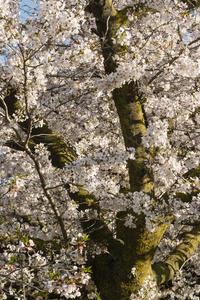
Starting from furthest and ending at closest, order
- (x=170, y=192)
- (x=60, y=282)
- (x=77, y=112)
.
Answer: (x=77, y=112)
(x=170, y=192)
(x=60, y=282)

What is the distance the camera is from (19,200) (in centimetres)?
662

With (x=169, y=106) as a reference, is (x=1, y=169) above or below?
above

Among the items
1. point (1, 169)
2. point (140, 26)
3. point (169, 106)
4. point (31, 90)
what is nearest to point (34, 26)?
point (31, 90)

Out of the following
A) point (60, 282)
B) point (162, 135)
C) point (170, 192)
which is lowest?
point (60, 282)

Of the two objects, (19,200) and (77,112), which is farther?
(77,112)

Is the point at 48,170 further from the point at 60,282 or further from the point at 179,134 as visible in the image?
the point at 179,134

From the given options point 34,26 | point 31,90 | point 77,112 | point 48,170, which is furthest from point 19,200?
point 34,26

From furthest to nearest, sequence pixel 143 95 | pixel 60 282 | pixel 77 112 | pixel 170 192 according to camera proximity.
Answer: pixel 77 112 < pixel 143 95 < pixel 170 192 < pixel 60 282

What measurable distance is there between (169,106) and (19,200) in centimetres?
425

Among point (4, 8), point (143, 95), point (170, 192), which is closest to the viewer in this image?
point (4, 8)

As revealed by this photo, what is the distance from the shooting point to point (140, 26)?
5746 millimetres

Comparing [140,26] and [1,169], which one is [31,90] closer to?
[140,26]

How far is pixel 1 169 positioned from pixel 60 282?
594cm

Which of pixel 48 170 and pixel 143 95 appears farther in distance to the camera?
pixel 48 170
